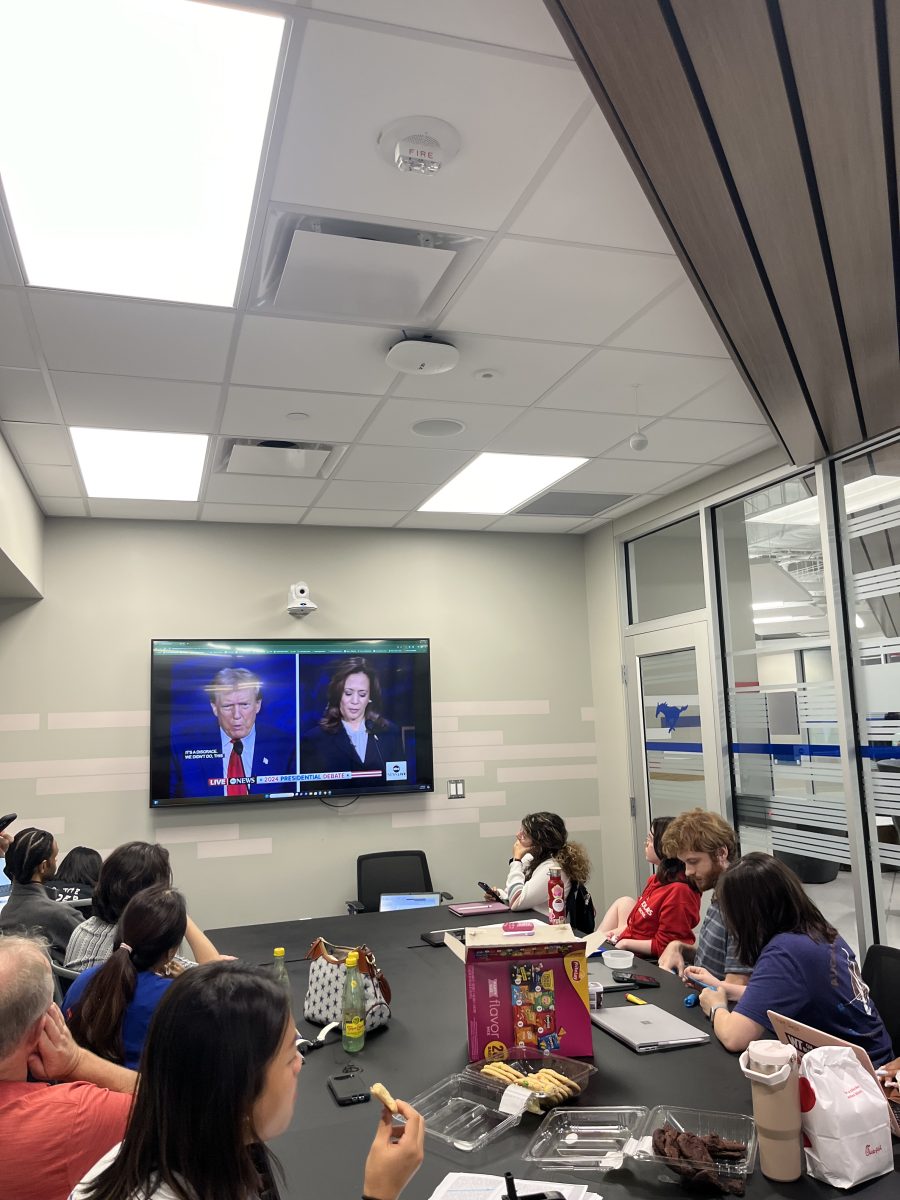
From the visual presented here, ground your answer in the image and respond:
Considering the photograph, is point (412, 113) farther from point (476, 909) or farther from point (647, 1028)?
point (476, 909)

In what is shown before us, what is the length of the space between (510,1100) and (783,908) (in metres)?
0.89

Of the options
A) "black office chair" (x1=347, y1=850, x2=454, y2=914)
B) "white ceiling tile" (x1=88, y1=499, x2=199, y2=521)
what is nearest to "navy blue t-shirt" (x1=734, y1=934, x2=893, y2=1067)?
"black office chair" (x1=347, y1=850, x2=454, y2=914)

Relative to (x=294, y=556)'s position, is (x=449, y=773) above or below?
below

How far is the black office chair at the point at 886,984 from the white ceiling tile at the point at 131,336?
285cm

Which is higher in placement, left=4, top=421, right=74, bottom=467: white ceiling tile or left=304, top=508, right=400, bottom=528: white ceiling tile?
left=4, top=421, right=74, bottom=467: white ceiling tile

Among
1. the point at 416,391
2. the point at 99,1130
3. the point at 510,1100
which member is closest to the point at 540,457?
the point at 416,391

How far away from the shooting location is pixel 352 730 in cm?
552

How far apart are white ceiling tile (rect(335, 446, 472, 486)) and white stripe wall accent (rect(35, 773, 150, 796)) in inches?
87.7

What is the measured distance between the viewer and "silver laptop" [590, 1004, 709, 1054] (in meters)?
2.24

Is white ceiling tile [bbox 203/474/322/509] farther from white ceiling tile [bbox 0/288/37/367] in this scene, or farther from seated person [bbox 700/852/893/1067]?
seated person [bbox 700/852/893/1067]

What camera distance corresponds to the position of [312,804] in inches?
215

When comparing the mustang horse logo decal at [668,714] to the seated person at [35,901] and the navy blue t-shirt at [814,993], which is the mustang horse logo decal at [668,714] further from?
the seated person at [35,901]

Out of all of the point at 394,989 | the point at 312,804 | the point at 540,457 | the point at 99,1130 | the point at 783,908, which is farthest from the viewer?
the point at 312,804

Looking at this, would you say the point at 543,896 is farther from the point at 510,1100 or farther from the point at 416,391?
the point at 416,391
